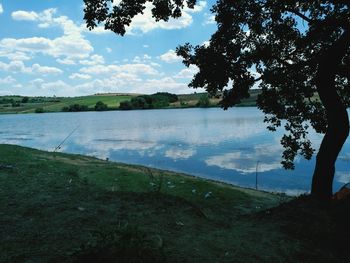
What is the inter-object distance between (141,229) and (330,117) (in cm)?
741

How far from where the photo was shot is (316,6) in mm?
14148

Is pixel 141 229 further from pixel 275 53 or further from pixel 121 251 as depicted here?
pixel 275 53

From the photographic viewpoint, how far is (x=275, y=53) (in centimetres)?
1499

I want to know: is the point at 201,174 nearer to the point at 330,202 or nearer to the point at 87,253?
the point at 330,202

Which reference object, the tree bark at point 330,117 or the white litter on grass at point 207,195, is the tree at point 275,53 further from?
the white litter on grass at point 207,195

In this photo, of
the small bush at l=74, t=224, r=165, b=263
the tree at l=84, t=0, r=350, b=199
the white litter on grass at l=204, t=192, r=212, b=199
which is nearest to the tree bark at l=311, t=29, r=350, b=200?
the tree at l=84, t=0, r=350, b=199

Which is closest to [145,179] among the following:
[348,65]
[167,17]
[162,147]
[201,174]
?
[167,17]

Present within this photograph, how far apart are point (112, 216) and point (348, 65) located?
10223mm

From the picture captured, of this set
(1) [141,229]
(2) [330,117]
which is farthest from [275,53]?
(1) [141,229]

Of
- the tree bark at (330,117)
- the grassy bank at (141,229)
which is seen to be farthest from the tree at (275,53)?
the grassy bank at (141,229)

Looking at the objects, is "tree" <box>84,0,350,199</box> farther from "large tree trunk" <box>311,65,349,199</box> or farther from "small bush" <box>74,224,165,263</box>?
"small bush" <box>74,224,165,263</box>

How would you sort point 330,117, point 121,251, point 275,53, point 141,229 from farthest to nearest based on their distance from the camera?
point 275,53 < point 330,117 < point 141,229 < point 121,251

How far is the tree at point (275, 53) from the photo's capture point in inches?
465

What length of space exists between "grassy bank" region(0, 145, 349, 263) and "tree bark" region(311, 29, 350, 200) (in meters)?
1.72
